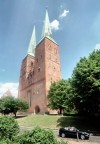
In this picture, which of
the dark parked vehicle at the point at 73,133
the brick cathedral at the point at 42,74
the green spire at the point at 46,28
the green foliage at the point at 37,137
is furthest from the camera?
the green spire at the point at 46,28

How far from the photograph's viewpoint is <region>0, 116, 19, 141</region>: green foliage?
591 inches

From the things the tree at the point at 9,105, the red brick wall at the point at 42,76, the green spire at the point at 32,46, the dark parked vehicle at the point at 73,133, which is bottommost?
the dark parked vehicle at the point at 73,133

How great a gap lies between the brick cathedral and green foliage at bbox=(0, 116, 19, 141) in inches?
1766

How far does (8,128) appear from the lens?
15.5 m

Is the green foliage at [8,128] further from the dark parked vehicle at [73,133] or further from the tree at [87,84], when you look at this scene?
the tree at [87,84]

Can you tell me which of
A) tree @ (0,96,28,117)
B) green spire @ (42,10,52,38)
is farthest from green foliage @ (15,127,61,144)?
green spire @ (42,10,52,38)

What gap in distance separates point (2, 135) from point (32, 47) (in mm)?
73957

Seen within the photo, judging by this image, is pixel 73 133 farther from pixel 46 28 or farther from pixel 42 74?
pixel 46 28

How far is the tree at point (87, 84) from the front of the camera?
92.6 feet

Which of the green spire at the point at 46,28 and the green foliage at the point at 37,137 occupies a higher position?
the green spire at the point at 46,28

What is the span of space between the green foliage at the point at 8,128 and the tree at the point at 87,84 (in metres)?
14.6

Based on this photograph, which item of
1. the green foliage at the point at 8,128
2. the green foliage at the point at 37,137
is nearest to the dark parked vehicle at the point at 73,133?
the green foliage at the point at 8,128

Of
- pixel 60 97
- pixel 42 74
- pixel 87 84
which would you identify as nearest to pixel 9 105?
pixel 42 74

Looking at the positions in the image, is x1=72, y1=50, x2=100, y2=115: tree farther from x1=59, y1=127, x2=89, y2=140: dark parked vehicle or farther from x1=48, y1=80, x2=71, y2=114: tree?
x1=48, y1=80, x2=71, y2=114: tree
